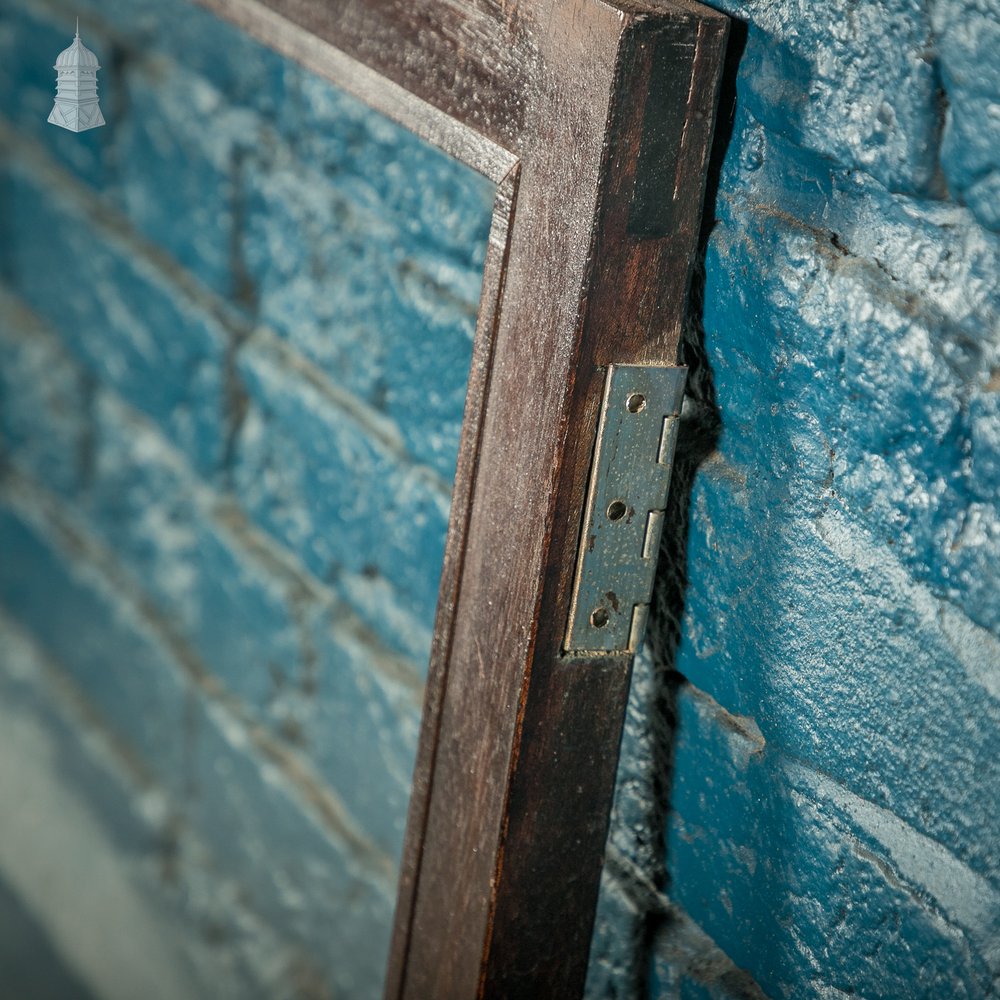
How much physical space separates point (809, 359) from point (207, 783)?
4.37 ft

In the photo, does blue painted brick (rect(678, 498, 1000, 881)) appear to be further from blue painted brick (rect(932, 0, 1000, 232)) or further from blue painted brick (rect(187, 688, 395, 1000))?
blue painted brick (rect(187, 688, 395, 1000))

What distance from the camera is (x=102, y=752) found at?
2248mm

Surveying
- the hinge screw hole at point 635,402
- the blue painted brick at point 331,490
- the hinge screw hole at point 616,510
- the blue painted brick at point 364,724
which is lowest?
the blue painted brick at point 364,724

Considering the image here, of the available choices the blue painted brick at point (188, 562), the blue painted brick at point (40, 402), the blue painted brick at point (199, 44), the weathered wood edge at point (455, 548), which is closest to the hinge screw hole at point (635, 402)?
the weathered wood edge at point (455, 548)

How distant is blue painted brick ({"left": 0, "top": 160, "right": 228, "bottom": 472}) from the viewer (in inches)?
69.9

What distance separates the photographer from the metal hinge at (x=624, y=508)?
34.1 inches

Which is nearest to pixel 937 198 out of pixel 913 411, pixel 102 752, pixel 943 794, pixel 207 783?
pixel 913 411

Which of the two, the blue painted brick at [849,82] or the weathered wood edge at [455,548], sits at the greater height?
the blue painted brick at [849,82]

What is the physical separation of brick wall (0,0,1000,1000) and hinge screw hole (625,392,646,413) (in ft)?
0.35

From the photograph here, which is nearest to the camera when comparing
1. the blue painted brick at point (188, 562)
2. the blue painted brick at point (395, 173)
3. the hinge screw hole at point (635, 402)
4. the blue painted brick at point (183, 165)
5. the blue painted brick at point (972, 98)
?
the blue painted brick at point (972, 98)

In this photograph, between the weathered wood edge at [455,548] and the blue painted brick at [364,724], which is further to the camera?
the blue painted brick at [364,724]

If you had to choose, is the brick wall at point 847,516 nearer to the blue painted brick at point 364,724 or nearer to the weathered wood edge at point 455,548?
the weathered wood edge at point 455,548

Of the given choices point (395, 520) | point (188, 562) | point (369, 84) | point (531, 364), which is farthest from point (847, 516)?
point (188, 562)

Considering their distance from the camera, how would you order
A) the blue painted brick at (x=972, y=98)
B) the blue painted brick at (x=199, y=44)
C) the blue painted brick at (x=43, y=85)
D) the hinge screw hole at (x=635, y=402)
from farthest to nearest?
the blue painted brick at (x=43, y=85) → the blue painted brick at (x=199, y=44) → the hinge screw hole at (x=635, y=402) → the blue painted brick at (x=972, y=98)
